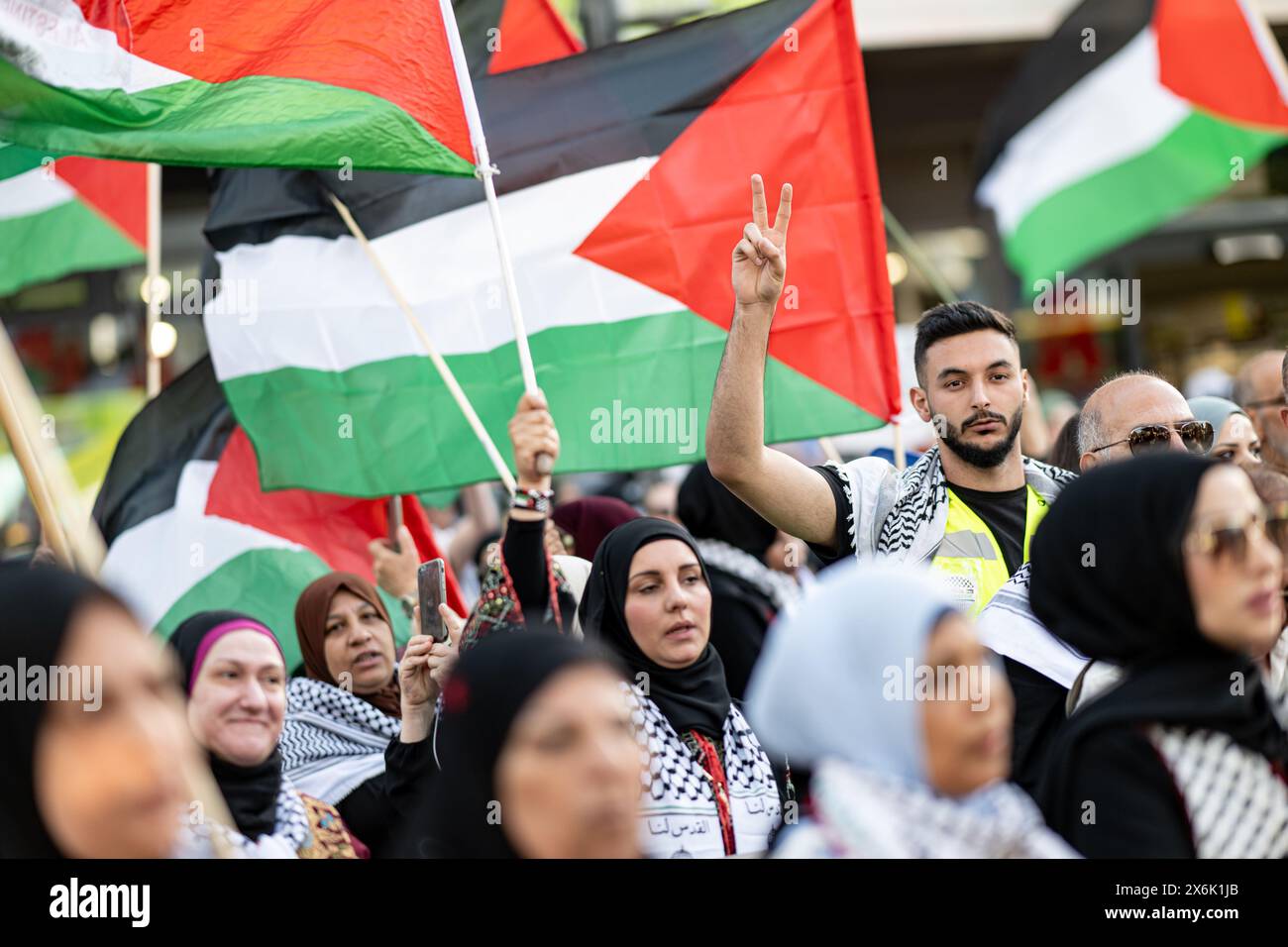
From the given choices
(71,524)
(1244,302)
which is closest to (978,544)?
(71,524)

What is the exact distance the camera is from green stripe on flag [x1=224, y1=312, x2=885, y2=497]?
4.69 meters

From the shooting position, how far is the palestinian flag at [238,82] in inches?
150

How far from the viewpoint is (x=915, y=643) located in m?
1.96

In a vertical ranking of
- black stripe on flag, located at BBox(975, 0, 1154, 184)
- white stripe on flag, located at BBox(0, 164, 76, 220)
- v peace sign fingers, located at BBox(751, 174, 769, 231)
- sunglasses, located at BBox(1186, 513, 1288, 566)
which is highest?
black stripe on flag, located at BBox(975, 0, 1154, 184)

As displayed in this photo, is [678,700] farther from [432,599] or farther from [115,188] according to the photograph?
[115,188]

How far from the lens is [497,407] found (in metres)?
4.88

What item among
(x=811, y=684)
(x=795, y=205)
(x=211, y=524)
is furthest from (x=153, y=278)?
(x=811, y=684)

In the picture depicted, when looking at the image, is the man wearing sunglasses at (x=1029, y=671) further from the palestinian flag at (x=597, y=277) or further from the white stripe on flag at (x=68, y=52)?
the white stripe on flag at (x=68, y=52)

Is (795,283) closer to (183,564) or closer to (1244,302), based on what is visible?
(183,564)

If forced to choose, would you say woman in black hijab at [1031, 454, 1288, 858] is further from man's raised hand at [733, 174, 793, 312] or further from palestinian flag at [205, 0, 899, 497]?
palestinian flag at [205, 0, 899, 497]

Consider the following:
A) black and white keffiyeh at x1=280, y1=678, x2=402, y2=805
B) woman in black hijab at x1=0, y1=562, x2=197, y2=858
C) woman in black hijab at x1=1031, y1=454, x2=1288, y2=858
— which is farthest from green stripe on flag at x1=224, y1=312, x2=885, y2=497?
woman in black hijab at x1=0, y1=562, x2=197, y2=858

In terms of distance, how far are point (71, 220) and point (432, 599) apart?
3.74 metres

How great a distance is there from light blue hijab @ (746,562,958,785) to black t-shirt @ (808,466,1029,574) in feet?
4.96
